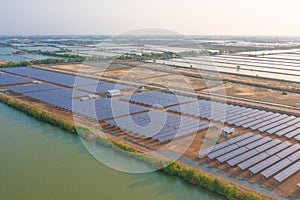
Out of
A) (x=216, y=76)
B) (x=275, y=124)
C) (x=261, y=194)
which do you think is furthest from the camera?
(x=216, y=76)

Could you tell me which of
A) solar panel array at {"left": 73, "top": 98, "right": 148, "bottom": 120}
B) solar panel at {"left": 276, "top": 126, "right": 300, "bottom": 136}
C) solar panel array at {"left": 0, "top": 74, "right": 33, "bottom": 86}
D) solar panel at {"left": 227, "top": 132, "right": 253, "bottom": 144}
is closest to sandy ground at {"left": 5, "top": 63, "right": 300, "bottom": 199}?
solar panel array at {"left": 73, "top": 98, "right": 148, "bottom": 120}

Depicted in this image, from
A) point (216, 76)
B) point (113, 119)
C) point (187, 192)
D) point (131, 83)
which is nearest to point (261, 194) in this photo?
point (187, 192)

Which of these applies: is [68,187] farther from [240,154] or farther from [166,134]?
[240,154]

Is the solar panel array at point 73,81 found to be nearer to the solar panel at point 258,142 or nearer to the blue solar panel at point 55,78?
the blue solar panel at point 55,78

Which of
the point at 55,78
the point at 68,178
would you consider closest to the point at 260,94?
the point at 68,178

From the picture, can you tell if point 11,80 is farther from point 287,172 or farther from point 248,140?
point 287,172

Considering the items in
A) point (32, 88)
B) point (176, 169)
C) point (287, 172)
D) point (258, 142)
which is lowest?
point (287, 172)
